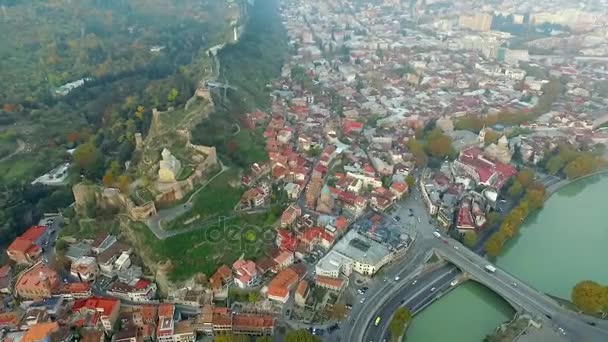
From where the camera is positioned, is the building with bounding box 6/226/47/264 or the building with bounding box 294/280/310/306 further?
the building with bounding box 6/226/47/264

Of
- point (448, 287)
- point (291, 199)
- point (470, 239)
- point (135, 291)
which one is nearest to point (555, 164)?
point (470, 239)

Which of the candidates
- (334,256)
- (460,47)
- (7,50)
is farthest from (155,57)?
(460,47)

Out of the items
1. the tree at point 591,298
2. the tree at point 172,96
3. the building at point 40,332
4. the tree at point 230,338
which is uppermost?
the tree at point 172,96

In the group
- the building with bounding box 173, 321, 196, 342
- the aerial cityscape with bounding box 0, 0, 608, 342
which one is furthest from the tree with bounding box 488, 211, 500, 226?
the building with bounding box 173, 321, 196, 342

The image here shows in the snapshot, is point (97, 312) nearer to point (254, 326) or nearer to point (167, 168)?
point (254, 326)

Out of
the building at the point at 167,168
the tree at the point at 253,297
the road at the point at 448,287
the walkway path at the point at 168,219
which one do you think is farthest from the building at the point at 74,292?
the road at the point at 448,287

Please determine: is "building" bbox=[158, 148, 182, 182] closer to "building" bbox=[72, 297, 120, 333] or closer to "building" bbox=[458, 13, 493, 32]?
"building" bbox=[72, 297, 120, 333]

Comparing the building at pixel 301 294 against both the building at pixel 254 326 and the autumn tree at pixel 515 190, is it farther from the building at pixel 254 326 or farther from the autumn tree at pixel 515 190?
the autumn tree at pixel 515 190
